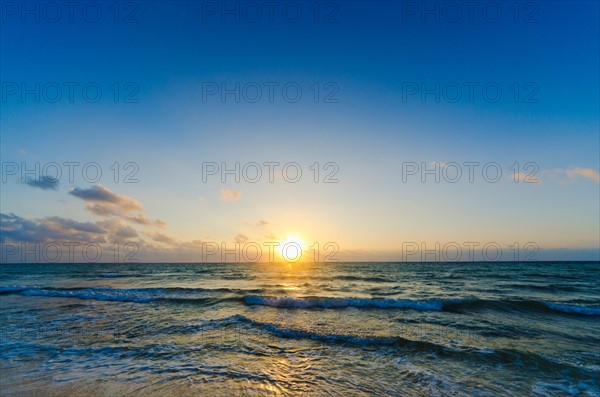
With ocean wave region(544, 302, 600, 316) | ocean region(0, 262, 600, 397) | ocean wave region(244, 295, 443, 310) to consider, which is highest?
ocean region(0, 262, 600, 397)

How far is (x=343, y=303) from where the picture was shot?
22.7 m

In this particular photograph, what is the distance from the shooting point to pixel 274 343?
12.6 meters

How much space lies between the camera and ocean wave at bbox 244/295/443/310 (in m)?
21.9

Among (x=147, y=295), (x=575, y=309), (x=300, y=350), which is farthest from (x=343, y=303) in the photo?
(x=147, y=295)

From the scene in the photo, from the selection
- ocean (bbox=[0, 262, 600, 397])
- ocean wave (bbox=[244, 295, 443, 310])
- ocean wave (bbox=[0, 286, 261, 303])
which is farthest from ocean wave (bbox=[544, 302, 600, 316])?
ocean wave (bbox=[0, 286, 261, 303])

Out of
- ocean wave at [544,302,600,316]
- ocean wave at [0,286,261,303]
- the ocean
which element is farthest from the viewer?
ocean wave at [0,286,261,303]

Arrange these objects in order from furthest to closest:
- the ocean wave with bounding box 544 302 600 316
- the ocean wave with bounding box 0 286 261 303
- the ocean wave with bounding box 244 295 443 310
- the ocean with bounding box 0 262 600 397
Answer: the ocean wave with bounding box 0 286 261 303
the ocean wave with bounding box 244 295 443 310
the ocean wave with bounding box 544 302 600 316
the ocean with bounding box 0 262 600 397

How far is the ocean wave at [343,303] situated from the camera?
21.9 metres

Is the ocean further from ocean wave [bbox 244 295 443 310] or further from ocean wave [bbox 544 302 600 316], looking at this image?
ocean wave [bbox 244 295 443 310]

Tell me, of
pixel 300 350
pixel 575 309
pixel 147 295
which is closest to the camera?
pixel 300 350

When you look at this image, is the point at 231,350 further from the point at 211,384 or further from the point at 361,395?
the point at 361,395

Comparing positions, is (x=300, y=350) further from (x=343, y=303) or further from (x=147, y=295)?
(x=147, y=295)

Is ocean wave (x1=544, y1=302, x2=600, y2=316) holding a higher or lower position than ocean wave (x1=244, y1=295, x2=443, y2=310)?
lower

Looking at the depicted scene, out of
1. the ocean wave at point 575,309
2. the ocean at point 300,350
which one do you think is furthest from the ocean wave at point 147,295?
the ocean wave at point 575,309
